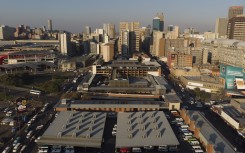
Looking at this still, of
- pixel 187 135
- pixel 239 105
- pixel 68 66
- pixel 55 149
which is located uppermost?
pixel 68 66

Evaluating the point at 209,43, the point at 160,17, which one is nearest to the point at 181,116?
the point at 209,43

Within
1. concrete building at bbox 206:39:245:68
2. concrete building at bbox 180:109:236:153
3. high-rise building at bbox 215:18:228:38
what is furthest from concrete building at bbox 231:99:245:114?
high-rise building at bbox 215:18:228:38

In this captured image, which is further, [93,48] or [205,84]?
[93,48]

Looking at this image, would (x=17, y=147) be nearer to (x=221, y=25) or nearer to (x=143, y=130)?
(x=143, y=130)

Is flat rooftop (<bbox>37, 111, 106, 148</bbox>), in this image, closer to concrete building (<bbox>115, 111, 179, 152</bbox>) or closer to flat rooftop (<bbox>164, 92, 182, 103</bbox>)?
concrete building (<bbox>115, 111, 179, 152</bbox>)

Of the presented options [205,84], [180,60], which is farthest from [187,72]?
[180,60]

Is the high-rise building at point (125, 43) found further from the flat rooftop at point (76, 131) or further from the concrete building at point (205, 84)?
the flat rooftop at point (76, 131)
